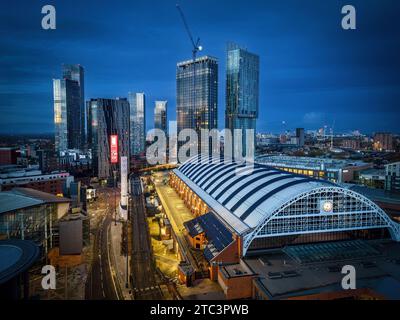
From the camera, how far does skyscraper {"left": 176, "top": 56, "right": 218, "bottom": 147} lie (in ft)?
557

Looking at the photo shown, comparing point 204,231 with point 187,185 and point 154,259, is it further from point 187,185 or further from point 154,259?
point 187,185

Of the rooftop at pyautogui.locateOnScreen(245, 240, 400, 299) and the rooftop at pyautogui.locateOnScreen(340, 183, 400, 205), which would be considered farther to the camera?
the rooftop at pyautogui.locateOnScreen(340, 183, 400, 205)

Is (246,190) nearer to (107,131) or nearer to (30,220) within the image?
(30,220)

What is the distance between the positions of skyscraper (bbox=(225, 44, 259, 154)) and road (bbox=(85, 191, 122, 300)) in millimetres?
134688

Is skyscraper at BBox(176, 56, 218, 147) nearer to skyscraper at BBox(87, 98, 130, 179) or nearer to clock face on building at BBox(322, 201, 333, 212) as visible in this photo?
skyscraper at BBox(87, 98, 130, 179)

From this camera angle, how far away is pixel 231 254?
3052 centimetres

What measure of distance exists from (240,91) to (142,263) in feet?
511

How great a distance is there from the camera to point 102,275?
110 ft

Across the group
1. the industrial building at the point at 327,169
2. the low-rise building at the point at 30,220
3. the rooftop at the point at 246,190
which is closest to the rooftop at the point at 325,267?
the rooftop at the point at 246,190

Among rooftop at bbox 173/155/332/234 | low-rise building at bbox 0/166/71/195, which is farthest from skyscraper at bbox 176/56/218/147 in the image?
rooftop at bbox 173/155/332/234

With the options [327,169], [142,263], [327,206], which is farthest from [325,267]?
[327,169]

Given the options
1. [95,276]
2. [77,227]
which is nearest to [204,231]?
[95,276]
